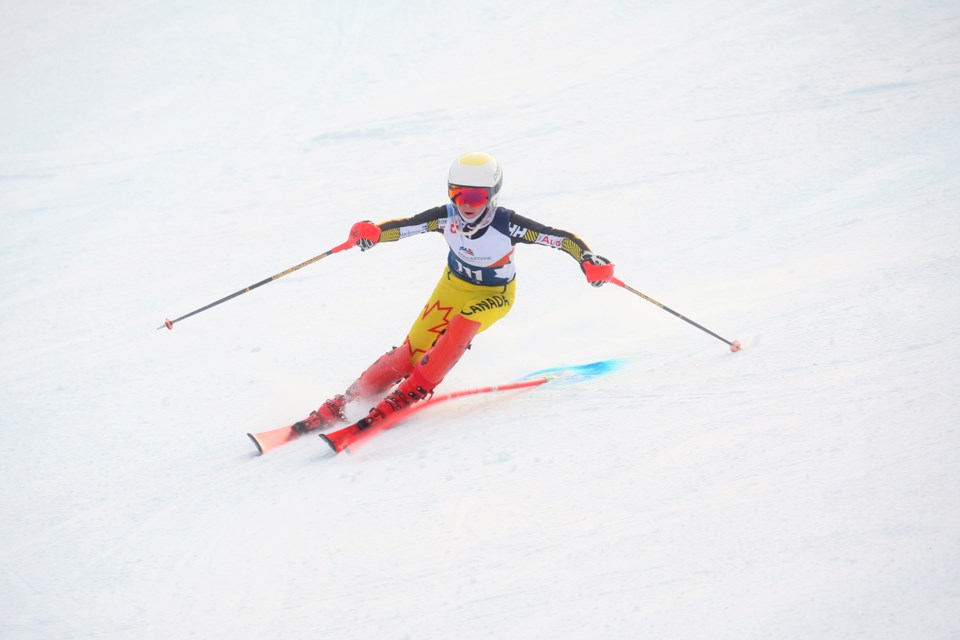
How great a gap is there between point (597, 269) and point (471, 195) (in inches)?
31.2

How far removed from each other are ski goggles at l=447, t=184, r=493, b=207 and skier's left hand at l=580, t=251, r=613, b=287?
0.65 m

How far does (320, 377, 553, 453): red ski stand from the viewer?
14.6 ft

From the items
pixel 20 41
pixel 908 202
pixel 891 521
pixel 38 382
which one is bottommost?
pixel 908 202

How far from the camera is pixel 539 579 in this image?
11.1 ft

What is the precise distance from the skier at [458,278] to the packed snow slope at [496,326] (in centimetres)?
32

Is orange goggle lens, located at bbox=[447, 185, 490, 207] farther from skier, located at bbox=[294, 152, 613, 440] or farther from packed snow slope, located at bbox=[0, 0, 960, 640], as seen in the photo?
packed snow slope, located at bbox=[0, 0, 960, 640]

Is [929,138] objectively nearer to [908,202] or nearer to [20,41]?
[908,202]

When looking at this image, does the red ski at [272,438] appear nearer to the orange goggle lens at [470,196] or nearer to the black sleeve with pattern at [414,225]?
the black sleeve with pattern at [414,225]

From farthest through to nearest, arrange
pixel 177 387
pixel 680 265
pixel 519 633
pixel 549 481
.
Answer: pixel 680 265 → pixel 177 387 → pixel 549 481 → pixel 519 633

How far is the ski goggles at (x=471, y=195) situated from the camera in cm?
454

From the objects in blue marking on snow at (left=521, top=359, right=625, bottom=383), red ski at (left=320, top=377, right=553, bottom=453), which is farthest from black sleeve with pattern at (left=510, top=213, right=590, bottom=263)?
red ski at (left=320, top=377, right=553, bottom=453)

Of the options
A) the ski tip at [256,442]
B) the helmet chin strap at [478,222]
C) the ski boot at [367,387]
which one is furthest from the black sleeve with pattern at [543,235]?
the ski tip at [256,442]

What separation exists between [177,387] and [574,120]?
199 inches

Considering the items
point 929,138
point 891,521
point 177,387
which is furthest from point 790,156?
point 177,387
